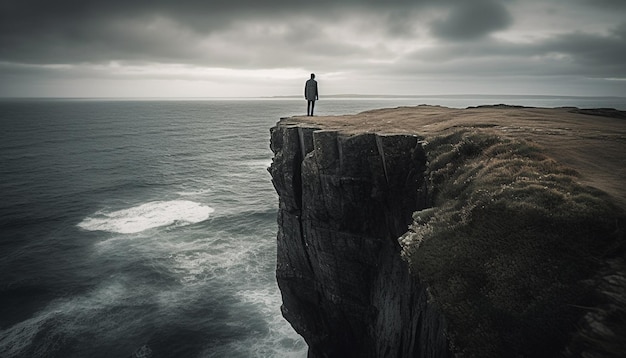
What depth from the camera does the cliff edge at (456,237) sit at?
8.78 meters

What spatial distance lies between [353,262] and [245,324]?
60.6 ft

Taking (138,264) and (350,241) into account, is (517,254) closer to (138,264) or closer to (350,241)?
(350,241)

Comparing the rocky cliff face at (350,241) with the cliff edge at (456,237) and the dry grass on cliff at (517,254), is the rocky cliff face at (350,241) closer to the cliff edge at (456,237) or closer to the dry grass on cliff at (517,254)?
the cliff edge at (456,237)

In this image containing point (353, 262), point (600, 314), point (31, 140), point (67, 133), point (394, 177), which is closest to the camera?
point (600, 314)

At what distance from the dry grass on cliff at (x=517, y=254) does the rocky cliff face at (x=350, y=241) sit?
460 centimetres

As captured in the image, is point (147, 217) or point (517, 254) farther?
point (147, 217)

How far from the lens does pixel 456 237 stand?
11539mm

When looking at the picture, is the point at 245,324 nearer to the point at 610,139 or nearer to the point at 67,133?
the point at 610,139

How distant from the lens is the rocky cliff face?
19.9 meters

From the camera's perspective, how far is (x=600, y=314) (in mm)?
7703

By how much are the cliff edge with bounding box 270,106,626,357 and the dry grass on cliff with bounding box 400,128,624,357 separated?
1.4 inches

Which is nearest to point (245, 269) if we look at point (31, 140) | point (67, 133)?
point (31, 140)

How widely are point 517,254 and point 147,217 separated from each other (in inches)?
2400

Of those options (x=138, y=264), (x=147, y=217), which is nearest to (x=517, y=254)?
(x=138, y=264)
